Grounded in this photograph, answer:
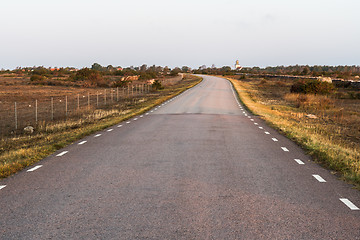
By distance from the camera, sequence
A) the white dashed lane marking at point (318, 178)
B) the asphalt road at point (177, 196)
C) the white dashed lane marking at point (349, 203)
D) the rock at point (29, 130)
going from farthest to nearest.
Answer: the rock at point (29, 130) → the white dashed lane marking at point (318, 178) → the white dashed lane marking at point (349, 203) → the asphalt road at point (177, 196)

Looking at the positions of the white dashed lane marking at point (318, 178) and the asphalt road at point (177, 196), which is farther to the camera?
the white dashed lane marking at point (318, 178)

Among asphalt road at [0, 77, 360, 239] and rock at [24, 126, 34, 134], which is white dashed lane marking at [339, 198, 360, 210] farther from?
rock at [24, 126, 34, 134]

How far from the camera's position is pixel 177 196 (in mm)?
5922

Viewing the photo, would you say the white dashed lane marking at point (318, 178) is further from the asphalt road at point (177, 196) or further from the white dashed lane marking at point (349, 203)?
the white dashed lane marking at point (349, 203)

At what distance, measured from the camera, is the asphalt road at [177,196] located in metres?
4.54

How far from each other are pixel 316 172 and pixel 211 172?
7.60 feet

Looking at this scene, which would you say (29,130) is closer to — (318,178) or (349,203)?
(318,178)

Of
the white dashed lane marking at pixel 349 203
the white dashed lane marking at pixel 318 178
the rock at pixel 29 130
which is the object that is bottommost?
the rock at pixel 29 130

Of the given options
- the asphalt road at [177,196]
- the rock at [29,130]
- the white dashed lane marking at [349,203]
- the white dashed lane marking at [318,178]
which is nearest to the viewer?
the asphalt road at [177,196]

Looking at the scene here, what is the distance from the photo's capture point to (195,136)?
12781mm

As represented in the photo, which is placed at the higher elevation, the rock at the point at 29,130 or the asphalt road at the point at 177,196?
the asphalt road at the point at 177,196

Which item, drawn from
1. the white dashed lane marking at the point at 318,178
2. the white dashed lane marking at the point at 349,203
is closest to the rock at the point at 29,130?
the white dashed lane marking at the point at 318,178

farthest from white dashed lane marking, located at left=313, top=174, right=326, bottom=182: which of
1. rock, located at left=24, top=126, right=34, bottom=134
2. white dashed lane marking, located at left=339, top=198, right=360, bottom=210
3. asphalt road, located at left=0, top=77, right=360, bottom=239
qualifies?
rock, located at left=24, top=126, right=34, bottom=134

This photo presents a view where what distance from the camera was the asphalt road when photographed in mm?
4543
